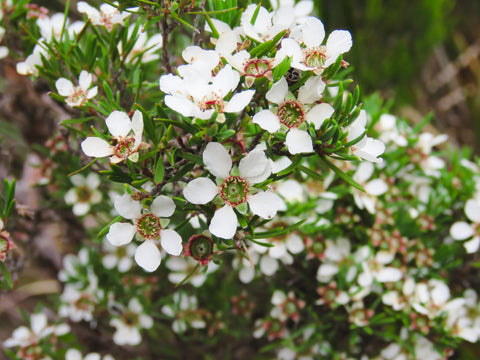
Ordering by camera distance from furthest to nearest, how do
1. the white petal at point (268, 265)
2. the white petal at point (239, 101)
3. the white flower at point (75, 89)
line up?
1. the white petal at point (268, 265)
2. the white flower at point (75, 89)
3. the white petal at point (239, 101)

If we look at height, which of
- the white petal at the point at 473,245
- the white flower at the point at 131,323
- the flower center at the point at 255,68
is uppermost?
the flower center at the point at 255,68

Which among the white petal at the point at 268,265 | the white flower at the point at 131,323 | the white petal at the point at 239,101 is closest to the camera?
the white petal at the point at 239,101

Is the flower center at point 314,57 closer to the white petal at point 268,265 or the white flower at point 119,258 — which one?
the white petal at point 268,265

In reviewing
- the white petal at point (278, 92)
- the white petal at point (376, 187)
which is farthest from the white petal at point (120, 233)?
the white petal at point (376, 187)

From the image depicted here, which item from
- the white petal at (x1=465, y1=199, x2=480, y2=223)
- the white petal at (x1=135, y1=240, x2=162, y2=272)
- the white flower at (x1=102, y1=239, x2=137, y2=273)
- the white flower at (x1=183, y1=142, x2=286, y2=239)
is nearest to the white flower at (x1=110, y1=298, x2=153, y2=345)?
the white flower at (x1=102, y1=239, x2=137, y2=273)

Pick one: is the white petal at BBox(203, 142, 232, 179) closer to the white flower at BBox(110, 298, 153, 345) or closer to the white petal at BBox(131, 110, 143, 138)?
the white petal at BBox(131, 110, 143, 138)

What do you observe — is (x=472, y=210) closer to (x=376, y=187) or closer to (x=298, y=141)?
(x=376, y=187)

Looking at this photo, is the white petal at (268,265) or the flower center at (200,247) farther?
the white petal at (268,265)
